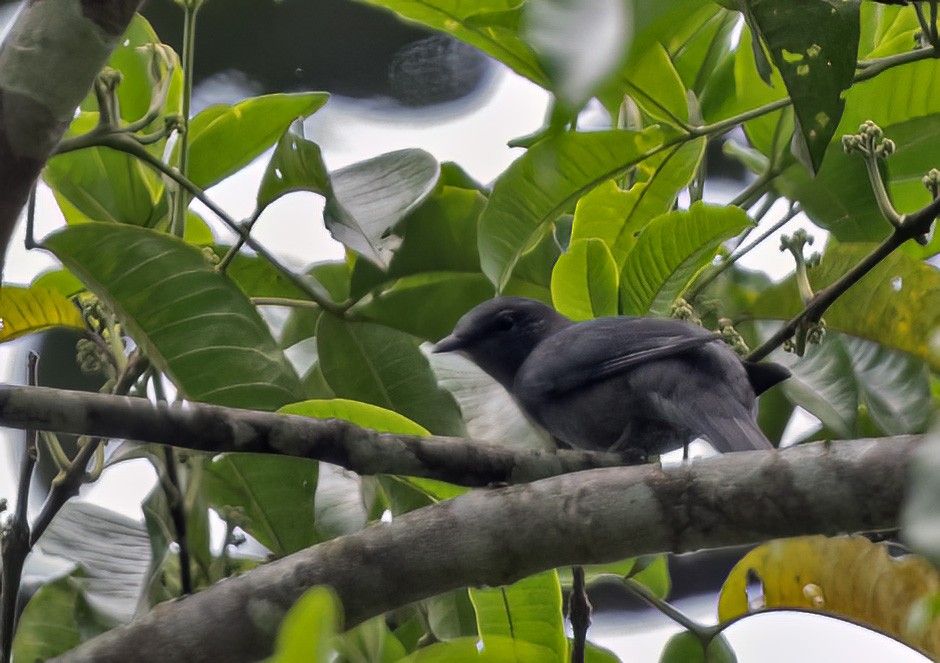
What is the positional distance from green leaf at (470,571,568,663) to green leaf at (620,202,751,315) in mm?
600

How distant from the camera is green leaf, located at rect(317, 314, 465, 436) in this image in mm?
2189

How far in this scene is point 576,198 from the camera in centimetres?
211

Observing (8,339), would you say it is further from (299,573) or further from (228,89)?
(228,89)

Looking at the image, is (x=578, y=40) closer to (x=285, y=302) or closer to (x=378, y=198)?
(x=378, y=198)

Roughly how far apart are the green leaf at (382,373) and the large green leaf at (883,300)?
0.72 m

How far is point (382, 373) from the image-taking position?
221 centimetres

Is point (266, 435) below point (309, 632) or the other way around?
the other way around

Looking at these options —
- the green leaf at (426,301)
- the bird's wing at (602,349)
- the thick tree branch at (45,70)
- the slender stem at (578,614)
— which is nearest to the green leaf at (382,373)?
the green leaf at (426,301)

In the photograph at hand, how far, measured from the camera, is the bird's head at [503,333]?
248 centimetres

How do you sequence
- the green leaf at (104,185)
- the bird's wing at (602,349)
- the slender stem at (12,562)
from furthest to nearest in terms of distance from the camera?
the bird's wing at (602,349), the green leaf at (104,185), the slender stem at (12,562)

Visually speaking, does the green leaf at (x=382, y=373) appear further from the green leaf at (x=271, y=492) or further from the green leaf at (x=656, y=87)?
the green leaf at (x=656, y=87)

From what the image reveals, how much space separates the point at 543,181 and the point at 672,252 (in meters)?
0.28

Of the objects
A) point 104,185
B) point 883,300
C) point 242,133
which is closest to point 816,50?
point 883,300

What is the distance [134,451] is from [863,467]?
1.35 m
